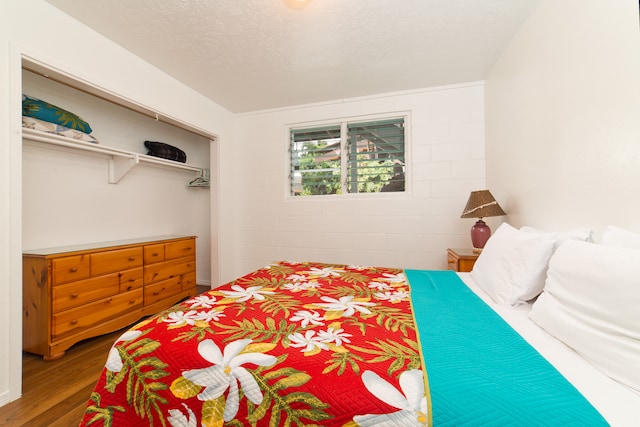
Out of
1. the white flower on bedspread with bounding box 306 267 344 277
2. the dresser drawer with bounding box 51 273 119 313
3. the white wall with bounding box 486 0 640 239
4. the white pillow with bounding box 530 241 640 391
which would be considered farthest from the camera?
the dresser drawer with bounding box 51 273 119 313

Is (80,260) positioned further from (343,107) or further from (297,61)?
(343,107)

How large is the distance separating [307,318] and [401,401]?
1.74 ft

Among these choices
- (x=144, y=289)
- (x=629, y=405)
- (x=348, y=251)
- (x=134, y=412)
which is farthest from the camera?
(x=348, y=251)

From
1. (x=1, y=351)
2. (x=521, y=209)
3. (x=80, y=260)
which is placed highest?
(x=521, y=209)

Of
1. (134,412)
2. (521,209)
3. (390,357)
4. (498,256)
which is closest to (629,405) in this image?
(390,357)

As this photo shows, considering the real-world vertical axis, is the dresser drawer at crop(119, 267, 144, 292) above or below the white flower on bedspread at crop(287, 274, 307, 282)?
below

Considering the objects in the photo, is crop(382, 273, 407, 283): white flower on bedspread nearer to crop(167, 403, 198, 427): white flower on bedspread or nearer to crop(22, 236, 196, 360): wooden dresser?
crop(167, 403, 198, 427): white flower on bedspread

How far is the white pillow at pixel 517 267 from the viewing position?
1.26 meters

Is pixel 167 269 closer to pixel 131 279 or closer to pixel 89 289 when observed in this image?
pixel 131 279

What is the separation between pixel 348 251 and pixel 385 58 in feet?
6.85

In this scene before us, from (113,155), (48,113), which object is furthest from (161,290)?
(48,113)

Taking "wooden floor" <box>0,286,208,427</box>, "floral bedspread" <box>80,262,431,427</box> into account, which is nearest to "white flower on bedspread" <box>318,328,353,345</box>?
"floral bedspread" <box>80,262,431,427</box>

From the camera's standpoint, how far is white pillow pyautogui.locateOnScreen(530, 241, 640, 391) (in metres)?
0.72

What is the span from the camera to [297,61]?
2.43m
